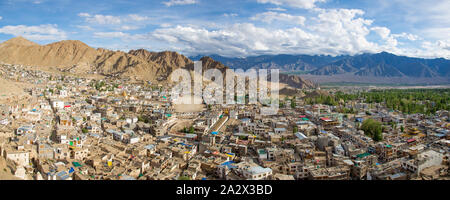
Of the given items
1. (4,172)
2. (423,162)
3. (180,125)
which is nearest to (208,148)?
(180,125)

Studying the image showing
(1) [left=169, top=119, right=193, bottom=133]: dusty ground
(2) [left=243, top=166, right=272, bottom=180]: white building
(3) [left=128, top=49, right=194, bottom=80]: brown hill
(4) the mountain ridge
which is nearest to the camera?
(2) [left=243, top=166, right=272, bottom=180]: white building

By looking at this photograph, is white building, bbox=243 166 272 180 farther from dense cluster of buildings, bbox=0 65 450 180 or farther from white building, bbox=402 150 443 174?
white building, bbox=402 150 443 174

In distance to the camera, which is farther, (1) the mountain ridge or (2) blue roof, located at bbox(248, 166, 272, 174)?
(1) the mountain ridge

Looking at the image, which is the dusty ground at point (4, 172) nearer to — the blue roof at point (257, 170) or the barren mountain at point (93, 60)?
the blue roof at point (257, 170)

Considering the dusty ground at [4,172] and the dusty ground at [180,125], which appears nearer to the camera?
the dusty ground at [4,172]

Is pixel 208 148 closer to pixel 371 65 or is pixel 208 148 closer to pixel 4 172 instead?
pixel 4 172

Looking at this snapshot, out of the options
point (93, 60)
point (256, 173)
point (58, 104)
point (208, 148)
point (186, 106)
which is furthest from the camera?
point (93, 60)

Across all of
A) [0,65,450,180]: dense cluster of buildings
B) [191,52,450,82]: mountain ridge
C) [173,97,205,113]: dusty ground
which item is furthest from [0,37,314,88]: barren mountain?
[191,52,450,82]: mountain ridge

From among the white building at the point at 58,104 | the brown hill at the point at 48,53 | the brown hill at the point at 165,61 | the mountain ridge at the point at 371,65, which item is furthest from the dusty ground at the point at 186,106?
the mountain ridge at the point at 371,65
